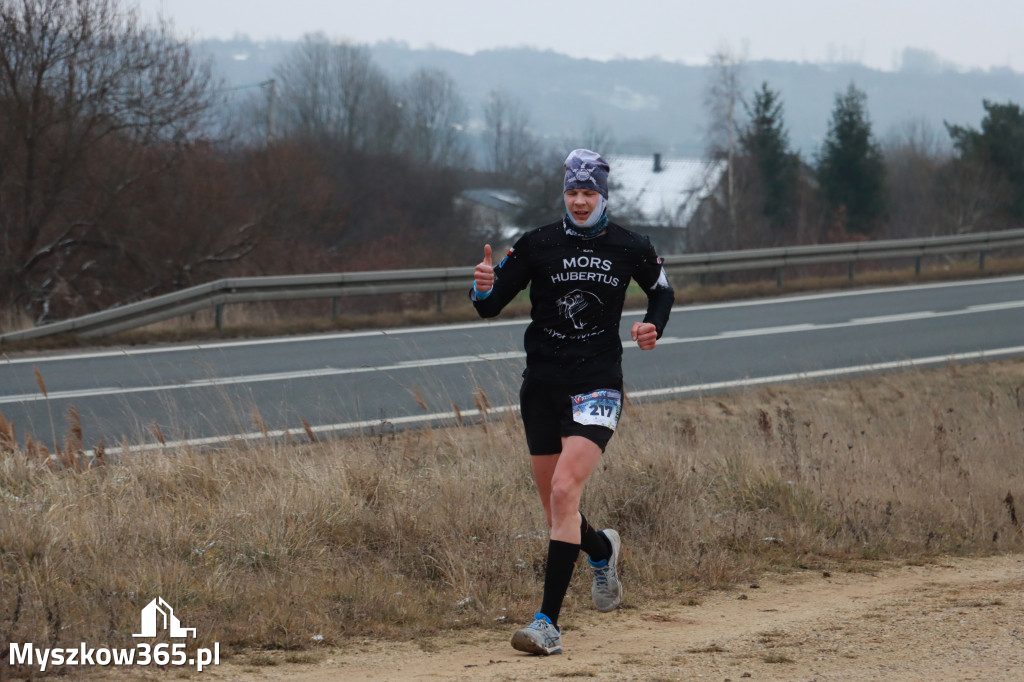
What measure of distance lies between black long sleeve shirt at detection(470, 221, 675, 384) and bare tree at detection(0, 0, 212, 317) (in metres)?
16.2

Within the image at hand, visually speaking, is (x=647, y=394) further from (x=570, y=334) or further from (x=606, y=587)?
(x=570, y=334)

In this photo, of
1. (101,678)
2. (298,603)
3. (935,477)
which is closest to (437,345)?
(935,477)

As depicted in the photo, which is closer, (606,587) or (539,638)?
(539,638)

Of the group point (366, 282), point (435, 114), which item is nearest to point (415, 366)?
point (366, 282)

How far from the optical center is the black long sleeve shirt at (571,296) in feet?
16.3

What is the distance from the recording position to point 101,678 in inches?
171

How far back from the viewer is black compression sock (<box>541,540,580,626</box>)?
16.0ft

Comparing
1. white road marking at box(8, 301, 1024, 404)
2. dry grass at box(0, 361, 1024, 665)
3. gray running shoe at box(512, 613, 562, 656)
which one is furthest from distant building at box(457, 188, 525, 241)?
gray running shoe at box(512, 613, 562, 656)

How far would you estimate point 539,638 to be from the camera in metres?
4.78

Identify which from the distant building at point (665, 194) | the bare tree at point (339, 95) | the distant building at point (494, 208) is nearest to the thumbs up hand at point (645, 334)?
the distant building at point (665, 194)

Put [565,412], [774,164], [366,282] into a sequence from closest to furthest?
[565,412]
[366,282]
[774,164]

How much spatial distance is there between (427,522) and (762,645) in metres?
2.09

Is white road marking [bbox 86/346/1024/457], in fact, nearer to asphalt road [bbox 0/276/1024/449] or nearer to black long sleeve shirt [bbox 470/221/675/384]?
asphalt road [bbox 0/276/1024/449]

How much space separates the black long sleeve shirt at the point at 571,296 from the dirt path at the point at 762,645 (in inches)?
48.2
